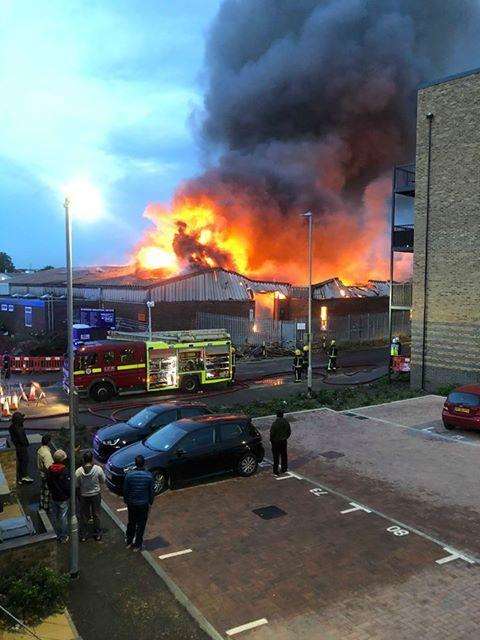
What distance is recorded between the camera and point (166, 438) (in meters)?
10.9

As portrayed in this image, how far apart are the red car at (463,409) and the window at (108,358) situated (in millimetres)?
11508

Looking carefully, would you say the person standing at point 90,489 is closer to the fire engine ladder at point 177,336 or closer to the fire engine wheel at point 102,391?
the fire engine wheel at point 102,391

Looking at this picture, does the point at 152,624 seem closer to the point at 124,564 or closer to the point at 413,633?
the point at 124,564

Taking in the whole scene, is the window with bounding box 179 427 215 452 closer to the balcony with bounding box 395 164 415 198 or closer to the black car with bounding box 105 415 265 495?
the black car with bounding box 105 415 265 495

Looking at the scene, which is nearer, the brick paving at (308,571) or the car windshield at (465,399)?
the brick paving at (308,571)

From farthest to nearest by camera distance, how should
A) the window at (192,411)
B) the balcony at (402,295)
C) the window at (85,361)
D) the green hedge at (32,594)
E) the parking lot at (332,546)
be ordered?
the balcony at (402,295), the window at (85,361), the window at (192,411), the parking lot at (332,546), the green hedge at (32,594)

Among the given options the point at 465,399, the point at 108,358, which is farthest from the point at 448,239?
the point at 108,358

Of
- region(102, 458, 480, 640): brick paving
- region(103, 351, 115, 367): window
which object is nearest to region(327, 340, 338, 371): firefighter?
region(103, 351, 115, 367): window

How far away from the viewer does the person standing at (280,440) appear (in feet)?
37.7

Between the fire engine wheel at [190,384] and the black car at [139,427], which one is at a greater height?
the black car at [139,427]

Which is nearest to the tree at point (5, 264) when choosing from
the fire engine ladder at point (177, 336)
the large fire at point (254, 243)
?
the large fire at point (254, 243)

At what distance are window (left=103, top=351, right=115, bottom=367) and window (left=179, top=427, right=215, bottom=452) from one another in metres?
10.1

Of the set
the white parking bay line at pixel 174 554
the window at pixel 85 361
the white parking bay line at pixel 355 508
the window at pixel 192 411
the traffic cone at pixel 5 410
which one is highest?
the window at pixel 85 361

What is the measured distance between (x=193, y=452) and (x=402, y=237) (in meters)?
16.6
